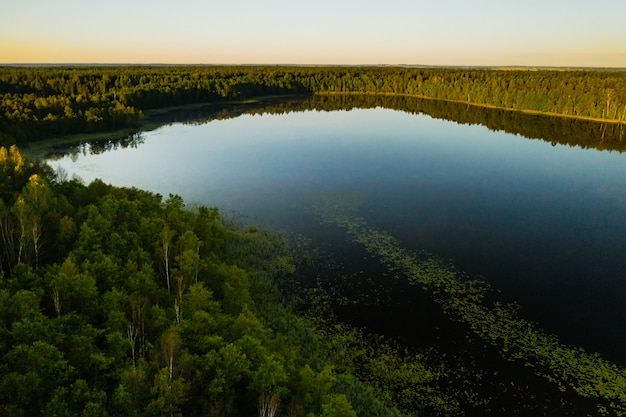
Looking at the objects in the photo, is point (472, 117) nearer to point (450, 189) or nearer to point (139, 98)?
point (450, 189)

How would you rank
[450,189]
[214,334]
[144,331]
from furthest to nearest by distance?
[450,189] → [144,331] → [214,334]

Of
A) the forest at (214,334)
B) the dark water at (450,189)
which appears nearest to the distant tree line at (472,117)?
the dark water at (450,189)

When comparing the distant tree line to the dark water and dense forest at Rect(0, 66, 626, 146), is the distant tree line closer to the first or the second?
the dark water

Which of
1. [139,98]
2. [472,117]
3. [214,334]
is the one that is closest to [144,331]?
[214,334]

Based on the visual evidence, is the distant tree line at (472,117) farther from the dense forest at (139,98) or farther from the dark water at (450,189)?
the dense forest at (139,98)

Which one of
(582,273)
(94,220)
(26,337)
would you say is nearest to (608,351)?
(582,273)

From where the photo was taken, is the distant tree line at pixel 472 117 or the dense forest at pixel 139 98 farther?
the distant tree line at pixel 472 117
